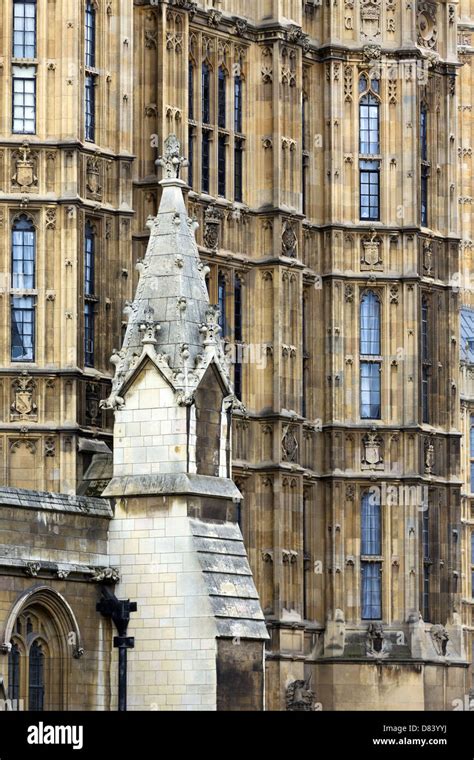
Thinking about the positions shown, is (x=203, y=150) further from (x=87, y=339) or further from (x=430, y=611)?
(x=430, y=611)

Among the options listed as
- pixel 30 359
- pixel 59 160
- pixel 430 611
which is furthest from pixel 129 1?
pixel 430 611

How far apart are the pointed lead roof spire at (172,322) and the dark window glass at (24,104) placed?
5631 millimetres

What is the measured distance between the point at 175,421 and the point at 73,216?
290 inches

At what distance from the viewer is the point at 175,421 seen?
50.0 metres

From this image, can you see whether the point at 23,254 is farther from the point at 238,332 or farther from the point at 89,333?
the point at 238,332

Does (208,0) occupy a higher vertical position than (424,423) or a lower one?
higher

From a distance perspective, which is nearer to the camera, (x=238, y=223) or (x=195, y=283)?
(x=195, y=283)

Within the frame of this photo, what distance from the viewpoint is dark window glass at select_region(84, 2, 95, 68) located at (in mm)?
57188

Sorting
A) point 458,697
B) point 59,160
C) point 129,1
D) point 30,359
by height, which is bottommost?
point 458,697

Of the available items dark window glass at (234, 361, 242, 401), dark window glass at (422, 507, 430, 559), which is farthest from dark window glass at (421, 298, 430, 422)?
dark window glass at (234, 361, 242, 401)

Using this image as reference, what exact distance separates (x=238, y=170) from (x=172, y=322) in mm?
13228

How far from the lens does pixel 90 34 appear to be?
2260 inches

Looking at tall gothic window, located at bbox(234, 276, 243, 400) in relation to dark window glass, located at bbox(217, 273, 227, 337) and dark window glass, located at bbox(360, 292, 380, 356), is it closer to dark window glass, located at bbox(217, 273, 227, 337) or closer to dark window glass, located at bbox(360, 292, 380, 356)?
dark window glass, located at bbox(217, 273, 227, 337)

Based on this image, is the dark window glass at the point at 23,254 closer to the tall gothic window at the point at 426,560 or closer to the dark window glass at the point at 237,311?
the dark window glass at the point at 237,311
